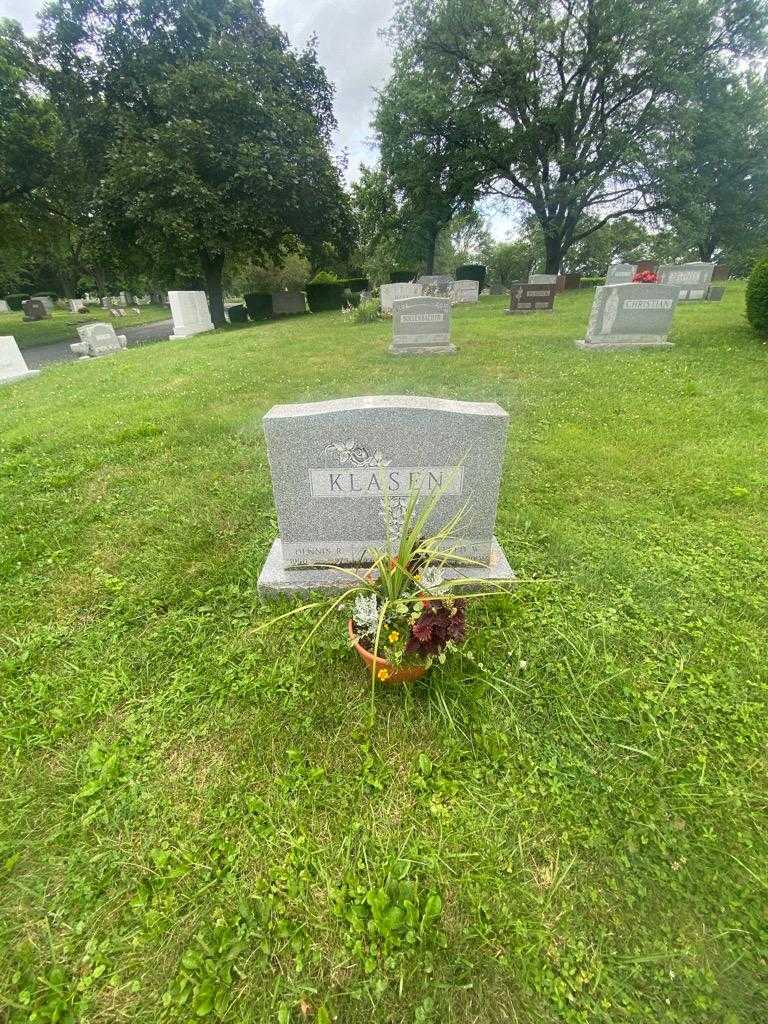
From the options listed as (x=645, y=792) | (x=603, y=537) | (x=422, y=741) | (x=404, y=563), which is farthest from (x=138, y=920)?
(x=603, y=537)

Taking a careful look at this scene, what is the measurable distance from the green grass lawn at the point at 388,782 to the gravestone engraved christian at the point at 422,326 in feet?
22.0

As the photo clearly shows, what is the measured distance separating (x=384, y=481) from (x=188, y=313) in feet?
57.0

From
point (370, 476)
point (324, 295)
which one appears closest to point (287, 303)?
point (324, 295)

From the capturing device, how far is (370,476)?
2422mm

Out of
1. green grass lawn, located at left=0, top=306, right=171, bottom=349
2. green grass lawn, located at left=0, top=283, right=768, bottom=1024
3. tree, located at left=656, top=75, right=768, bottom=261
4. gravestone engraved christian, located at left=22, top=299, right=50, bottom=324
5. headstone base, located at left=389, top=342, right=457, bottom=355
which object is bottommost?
green grass lawn, located at left=0, top=306, right=171, bottom=349

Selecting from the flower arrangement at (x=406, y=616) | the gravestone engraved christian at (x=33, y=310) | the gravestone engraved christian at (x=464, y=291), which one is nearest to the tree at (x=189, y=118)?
the gravestone engraved christian at (x=464, y=291)

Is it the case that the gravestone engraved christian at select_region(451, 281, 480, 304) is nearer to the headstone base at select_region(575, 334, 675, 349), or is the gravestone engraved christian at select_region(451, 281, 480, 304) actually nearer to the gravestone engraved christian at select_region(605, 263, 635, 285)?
the gravestone engraved christian at select_region(605, 263, 635, 285)

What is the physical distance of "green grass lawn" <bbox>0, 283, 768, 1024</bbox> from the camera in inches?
49.9

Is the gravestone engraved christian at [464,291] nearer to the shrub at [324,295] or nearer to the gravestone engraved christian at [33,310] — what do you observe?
the shrub at [324,295]

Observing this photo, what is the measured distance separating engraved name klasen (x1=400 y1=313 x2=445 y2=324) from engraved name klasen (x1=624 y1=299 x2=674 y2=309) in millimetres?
3591

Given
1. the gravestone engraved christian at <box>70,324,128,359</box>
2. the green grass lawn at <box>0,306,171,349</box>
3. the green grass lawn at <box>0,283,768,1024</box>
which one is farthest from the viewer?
the green grass lawn at <box>0,306,171,349</box>

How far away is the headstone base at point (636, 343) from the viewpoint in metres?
8.58

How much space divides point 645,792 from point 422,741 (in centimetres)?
85

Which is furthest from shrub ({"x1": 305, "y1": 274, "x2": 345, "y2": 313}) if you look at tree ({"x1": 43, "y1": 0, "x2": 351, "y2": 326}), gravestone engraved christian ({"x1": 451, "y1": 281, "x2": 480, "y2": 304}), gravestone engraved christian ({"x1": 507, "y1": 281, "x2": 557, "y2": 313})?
gravestone engraved christian ({"x1": 507, "y1": 281, "x2": 557, "y2": 313})
